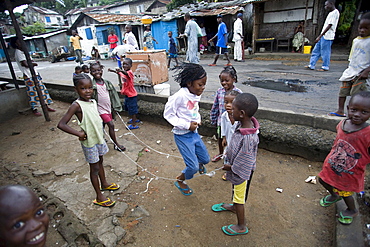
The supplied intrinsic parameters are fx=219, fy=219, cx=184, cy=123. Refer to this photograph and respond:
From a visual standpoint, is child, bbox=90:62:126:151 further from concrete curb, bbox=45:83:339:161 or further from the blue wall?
the blue wall

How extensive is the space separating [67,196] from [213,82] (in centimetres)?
517

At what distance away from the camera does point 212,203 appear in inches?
108

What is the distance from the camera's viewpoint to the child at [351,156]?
1.98m

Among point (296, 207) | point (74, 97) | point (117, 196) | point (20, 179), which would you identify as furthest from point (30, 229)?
point (74, 97)

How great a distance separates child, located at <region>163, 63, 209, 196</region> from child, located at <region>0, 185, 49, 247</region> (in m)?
1.60

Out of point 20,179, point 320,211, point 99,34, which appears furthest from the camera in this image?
point 99,34

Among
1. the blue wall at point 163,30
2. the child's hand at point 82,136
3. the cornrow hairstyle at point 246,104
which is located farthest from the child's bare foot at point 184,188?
the blue wall at point 163,30

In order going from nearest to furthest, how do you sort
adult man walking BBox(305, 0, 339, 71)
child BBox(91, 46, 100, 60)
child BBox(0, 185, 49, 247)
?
child BBox(0, 185, 49, 247) < adult man walking BBox(305, 0, 339, 71) < child BBox(91, 46, 100, 60)

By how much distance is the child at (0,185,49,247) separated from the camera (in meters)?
1.00

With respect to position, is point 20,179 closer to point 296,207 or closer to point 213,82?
point 296,207

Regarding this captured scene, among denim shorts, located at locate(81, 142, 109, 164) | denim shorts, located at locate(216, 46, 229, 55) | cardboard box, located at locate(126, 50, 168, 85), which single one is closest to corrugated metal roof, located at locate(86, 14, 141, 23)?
denim shorts, located at locate(216, 46, 229, 55)

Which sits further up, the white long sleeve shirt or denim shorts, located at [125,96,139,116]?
the white long sleeve shirt

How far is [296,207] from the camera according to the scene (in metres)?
2.62

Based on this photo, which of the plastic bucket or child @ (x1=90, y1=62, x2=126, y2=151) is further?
the plastic bucket
